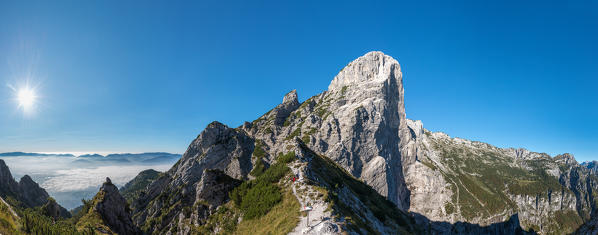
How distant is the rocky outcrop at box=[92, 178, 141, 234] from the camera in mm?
54375

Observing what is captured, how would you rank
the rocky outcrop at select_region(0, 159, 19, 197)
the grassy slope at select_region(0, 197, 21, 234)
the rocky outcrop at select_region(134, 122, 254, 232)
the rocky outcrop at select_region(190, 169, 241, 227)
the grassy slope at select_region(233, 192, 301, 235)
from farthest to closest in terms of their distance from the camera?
the rocky outcrop at select_region(0, 159, 19, 197) → the rocky outcrop at select_region(134, 122, 254, 232) → the rocky outcrop at select_region(190, 169, 241, 227) → the grassy slope at select_region(233, 192, 301, 235) → the grassy slope at select_region(0, 197, 21, 234)

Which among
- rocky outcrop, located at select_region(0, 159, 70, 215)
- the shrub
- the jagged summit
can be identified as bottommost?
rocky outcrop, located at select_region(0, 159, 70, 215)

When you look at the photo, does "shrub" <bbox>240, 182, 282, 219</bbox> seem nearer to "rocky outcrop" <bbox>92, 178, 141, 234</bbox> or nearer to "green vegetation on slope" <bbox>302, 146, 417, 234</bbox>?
"green vegetation on slope" <bbox>302, 146, 417, 234</bbox>

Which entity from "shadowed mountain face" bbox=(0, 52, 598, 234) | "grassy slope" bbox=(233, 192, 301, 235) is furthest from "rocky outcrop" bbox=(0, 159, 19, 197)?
"grassy slope" bbox=(233, 192, 301, 235)

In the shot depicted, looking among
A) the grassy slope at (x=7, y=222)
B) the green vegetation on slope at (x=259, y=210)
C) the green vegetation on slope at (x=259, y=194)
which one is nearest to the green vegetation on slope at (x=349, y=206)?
the green vegetation on slope at (x=259, y=210)

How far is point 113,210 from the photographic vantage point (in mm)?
57344

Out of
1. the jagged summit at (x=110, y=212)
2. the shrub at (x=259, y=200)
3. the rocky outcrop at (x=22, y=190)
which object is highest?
the shrub at (x=259, y=200)

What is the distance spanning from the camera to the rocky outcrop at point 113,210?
54.4 meters

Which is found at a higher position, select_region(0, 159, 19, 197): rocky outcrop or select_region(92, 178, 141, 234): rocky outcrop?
select_region(92, 178, 141, 234): rocky outcrop

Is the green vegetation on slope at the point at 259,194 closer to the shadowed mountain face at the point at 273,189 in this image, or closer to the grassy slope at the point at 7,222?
the shadowed mountain face at the point at 273,189

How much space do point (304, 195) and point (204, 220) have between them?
31.5 meters

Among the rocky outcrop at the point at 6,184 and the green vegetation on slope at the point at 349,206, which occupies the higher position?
the green vegetation on slope at the point at 349,206

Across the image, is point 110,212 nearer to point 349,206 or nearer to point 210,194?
point 210,194

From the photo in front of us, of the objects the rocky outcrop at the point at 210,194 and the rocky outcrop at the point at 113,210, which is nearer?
the rocky outcrop at the point at 113,210
